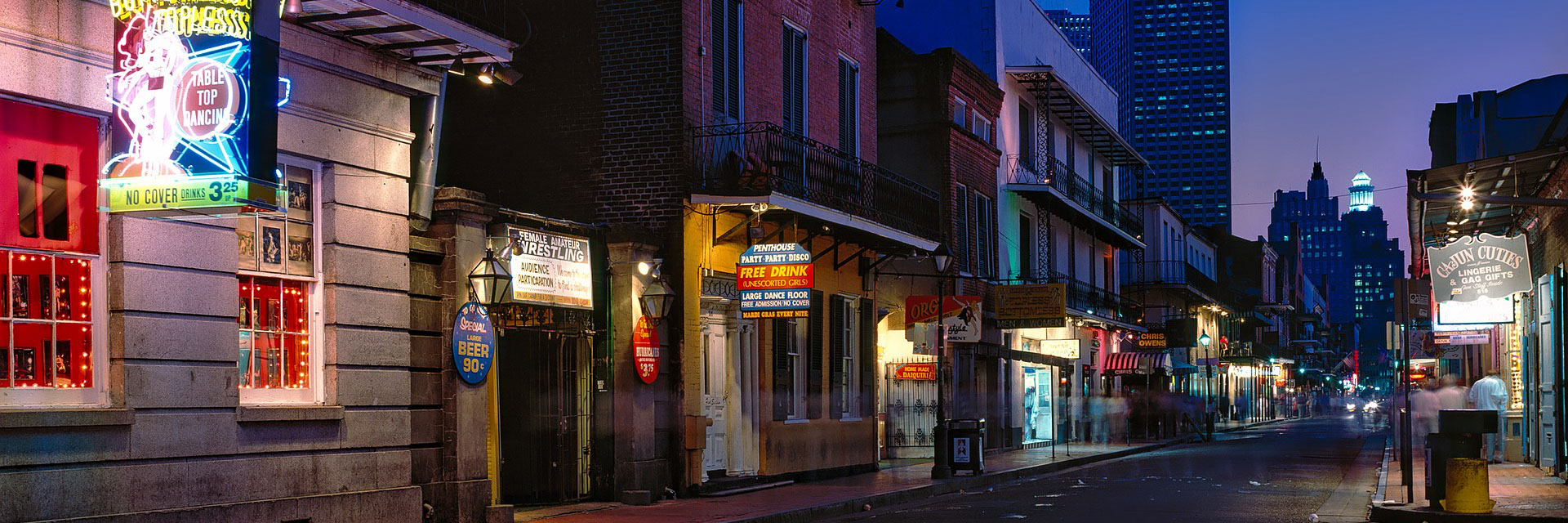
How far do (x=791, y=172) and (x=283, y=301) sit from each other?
924cm

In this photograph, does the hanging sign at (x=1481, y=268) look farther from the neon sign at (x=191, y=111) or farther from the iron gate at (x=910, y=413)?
the neon sign at (x=191, y=111)

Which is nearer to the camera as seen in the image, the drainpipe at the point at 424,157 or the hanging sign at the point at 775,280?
the drainpipe at the point at 424,157

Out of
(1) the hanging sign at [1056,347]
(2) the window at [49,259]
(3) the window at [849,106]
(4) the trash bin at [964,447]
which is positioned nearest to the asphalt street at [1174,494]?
(4) the trash bin at [964,447]

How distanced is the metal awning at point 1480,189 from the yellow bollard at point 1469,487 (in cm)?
280

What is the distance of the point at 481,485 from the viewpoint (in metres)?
14.6

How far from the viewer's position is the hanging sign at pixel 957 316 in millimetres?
26516

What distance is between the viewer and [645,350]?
18203mm

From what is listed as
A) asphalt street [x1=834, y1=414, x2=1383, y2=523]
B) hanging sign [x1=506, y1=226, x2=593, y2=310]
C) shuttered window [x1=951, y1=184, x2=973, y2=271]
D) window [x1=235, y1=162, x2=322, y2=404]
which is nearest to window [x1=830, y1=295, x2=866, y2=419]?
asphalt street [x1=834, y1=414, x2=1383, y2=523]

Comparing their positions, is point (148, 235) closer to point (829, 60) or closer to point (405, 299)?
point (405, 299)

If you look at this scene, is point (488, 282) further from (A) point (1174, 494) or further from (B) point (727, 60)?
(A) point (1174, 494)

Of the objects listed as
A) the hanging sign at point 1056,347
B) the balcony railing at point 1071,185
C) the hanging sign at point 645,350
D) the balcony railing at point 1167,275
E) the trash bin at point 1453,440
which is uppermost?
the balcony railing at point 1071,185

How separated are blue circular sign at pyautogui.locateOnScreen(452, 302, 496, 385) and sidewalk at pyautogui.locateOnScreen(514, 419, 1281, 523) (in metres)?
1.64

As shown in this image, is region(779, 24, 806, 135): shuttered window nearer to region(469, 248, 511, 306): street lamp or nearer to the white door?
the white door

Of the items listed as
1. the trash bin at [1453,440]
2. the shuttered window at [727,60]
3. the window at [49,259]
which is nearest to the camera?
the window at [49,259]
